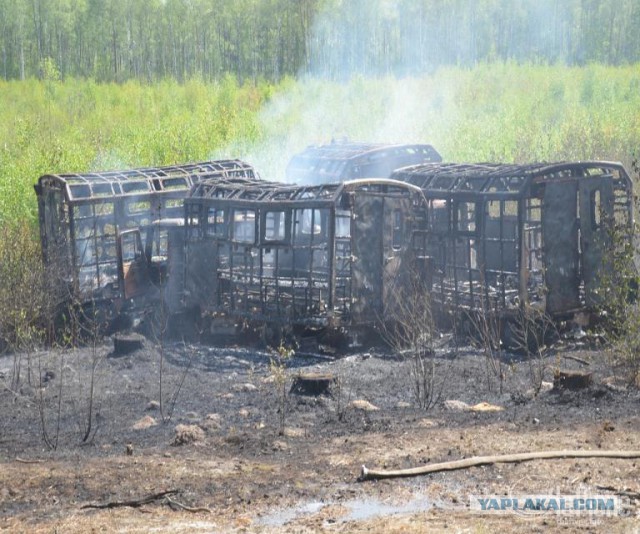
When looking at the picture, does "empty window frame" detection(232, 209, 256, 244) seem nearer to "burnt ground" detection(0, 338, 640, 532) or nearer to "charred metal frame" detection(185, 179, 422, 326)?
"charred metal frame" detection(185, 179, 422, 326)

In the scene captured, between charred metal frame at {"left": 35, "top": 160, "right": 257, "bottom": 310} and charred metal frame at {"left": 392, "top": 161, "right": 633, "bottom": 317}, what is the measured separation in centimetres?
487

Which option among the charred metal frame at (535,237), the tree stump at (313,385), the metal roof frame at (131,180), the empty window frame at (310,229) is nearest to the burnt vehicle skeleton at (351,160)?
the metal roof frame at (131,180)

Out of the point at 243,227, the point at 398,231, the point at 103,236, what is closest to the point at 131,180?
the point at 103,236

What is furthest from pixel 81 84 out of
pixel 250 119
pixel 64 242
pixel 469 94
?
pixel 64 242

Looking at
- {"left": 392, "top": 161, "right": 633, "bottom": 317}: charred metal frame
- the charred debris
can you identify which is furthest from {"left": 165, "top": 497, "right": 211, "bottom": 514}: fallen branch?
{"left": 392, "top": 161, "right": 633, "bottom": 317}: charred metal frame

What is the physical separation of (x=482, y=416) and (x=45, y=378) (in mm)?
5923

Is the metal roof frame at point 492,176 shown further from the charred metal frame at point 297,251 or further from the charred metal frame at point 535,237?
the charred metal frame at point 297,251

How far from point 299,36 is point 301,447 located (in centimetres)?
5272

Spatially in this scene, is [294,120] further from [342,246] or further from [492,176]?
[492,176]

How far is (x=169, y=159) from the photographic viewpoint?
27.1m

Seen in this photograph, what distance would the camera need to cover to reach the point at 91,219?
53.8 feet

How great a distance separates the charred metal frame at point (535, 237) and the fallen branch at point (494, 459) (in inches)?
204

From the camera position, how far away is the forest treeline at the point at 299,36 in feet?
193

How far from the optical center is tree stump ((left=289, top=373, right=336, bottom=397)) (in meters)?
11.3
